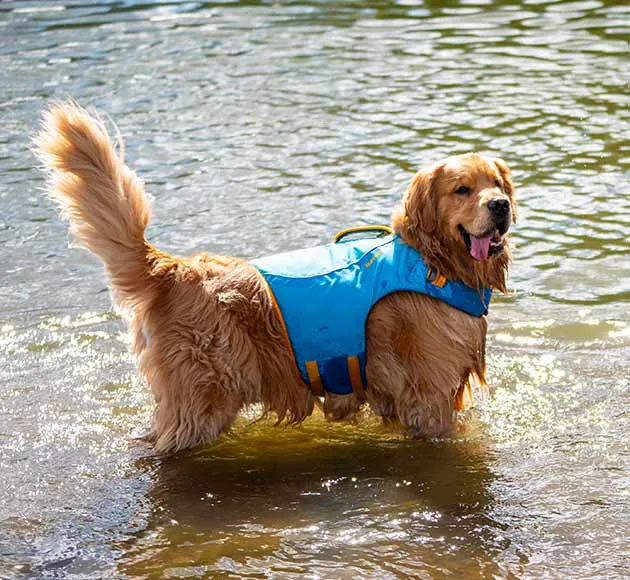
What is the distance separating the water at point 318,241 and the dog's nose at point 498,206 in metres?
1.36

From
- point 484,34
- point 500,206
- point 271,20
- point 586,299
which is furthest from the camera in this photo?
point 271,20

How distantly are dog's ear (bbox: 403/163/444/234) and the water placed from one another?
4.21 feet

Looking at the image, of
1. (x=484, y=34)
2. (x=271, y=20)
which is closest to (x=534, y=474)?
(x=484, y=34)

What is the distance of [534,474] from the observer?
20.3 feet

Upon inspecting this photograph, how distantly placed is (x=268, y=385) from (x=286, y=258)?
720 millimetres

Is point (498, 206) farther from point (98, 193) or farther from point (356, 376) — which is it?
point (98, 193)

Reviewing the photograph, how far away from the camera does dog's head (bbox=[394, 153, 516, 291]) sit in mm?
6145

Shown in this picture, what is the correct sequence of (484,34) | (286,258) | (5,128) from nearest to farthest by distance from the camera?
1. (286,258)
2. (5,128)
3. (484,34)

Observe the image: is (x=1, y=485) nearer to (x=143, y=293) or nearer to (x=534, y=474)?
(x=143, y=293)

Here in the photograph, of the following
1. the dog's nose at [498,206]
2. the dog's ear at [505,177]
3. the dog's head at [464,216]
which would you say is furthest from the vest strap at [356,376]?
the dog's ear at [505,177]

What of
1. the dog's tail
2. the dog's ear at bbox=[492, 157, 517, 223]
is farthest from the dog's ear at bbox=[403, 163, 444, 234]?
the dog's tail

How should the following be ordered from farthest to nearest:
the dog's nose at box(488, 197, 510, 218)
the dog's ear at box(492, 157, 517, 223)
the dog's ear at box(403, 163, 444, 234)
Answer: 1. the dog's ear at box(492, 157, 517, 223)
2. the dog's ear at box(403, 163, 444, 234)
3. the dog's nose at box(488, 197, 510, 218)

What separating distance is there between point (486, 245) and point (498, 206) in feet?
0.82

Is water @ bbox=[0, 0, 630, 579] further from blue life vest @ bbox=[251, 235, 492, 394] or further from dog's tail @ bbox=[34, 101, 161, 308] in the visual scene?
dog's tail @ bbox=[34, 101, 161, 308]
